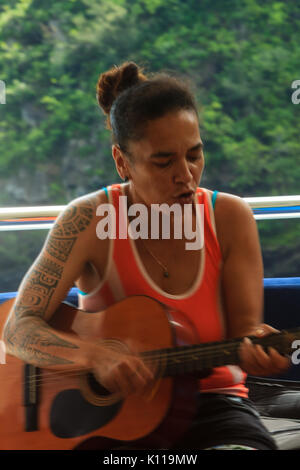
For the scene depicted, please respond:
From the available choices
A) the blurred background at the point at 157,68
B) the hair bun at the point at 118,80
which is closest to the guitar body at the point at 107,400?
the hair bun at the point at 118,80

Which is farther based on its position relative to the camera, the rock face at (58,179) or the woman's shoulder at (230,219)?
the rock face at (58,179)

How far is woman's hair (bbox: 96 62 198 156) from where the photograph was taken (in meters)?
1.01

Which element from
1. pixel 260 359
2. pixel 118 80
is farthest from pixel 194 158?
pixel 260 359

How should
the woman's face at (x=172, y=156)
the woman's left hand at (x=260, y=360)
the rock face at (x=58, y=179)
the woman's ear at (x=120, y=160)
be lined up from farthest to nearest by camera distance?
1. the rock face at (x=58, y=179)
2. the woman's ear at (x=120, y=160)
3. the woman's face at (x=172, y=156)
4. the woman's left hand at (x=260, y=360)

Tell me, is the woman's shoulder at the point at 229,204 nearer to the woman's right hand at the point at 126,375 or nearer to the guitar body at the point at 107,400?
the guitar body at the point at 107,400

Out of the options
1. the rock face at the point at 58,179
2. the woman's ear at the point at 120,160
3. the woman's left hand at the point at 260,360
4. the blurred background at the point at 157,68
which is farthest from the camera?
the rock face at the point at 58,179

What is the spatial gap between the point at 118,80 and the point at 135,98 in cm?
11

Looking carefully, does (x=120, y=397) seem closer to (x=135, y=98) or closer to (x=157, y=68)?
(x=135, y=98)

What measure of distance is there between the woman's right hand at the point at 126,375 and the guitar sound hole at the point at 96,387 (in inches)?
0.4

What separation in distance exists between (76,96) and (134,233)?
2.61 meters

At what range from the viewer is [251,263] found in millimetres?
1078

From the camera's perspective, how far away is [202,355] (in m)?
0.92

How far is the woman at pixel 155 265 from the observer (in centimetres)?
97

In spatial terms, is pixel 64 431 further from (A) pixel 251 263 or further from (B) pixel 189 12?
(B) pixel 189 12
